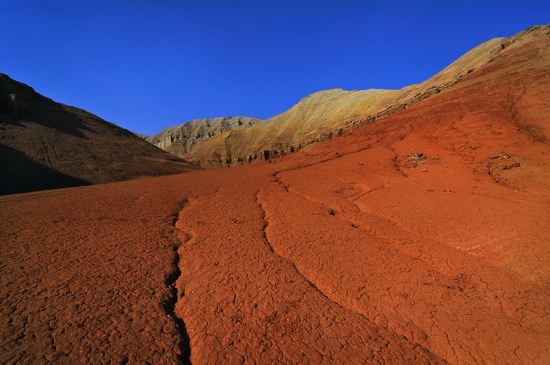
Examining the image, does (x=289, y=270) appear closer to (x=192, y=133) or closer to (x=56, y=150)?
(x=56, y=150)

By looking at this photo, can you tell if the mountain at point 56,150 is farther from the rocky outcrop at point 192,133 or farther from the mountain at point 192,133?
the rocky outcrop at point 192,133

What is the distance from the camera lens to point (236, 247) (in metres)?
5.82

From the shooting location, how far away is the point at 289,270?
16.9ft

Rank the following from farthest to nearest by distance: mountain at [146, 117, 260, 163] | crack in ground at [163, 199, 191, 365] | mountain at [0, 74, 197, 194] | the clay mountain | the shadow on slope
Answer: mountain at [146, 117, 260, 163]
mountain at [0, 74, 197, 194]
the shadow on slope
the clay mountain
crack in ground at [163, 199, 191, 365]

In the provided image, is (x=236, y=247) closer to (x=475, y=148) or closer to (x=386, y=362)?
(x=386, y=362)

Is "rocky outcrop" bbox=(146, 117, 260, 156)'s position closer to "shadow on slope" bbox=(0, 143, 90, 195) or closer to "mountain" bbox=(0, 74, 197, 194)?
"mountain" bbox=(0, 74, 197, 194)

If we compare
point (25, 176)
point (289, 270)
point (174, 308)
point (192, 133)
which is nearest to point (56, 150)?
point (25, 176)

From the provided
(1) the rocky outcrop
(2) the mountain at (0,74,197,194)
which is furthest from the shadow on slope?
(1) the rocky outcrop

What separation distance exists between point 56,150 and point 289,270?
1188 inches

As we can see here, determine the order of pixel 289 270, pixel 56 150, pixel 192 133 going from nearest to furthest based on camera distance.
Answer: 1. pixel 289 270
2. pixel 56 150
3. pixel 192 133

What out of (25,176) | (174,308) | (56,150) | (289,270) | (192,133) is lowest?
(289,270)

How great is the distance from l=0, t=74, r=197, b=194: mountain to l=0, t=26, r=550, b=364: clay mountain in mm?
18422

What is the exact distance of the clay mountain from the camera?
3516 mm

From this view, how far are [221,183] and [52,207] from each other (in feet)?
16.5
